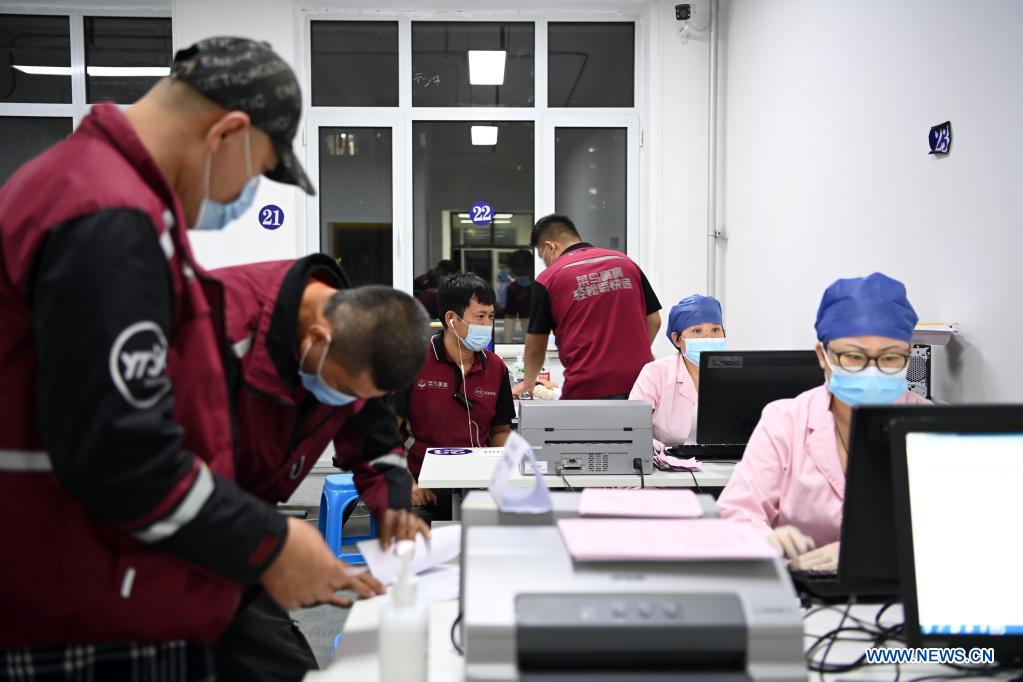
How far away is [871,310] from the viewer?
1.62 meters

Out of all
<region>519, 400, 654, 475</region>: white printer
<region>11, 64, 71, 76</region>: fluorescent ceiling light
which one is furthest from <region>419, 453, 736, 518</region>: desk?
<region>11, 64, 71, 76</region>: fluorescent ceiling light

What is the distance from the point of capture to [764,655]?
892 mm

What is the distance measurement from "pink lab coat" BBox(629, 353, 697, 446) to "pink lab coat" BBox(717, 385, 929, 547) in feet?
3.48

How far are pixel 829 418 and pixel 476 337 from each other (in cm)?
151

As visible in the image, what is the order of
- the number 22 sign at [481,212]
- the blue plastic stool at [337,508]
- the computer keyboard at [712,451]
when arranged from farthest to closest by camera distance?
the number 22 sign at [481,212] → the blue plastic stool at [337,508] → the computer keyboard at [712,451]

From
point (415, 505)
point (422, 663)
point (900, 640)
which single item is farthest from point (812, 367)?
point (422, 663)

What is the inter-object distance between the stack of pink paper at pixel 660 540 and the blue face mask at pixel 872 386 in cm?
69

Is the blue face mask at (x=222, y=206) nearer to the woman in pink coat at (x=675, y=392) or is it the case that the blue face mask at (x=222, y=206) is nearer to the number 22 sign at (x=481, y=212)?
the woman in pink coat at (x=675, y=392)

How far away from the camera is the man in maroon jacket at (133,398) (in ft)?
2.78

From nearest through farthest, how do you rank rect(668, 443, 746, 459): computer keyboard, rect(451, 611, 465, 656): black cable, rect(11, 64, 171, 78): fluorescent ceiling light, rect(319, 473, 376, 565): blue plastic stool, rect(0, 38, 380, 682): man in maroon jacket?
1. rect(0, 38, 380, 682): man in maroon jacket
2. rect(451, 611, 465, 656): black cable
3. rect(668, 443, 746, 459): computer keyboard
4. rect(319, 473, 376, 565): blue plastic stool
5. rect(11, 64, 171, 78): fluorescent ceiling light

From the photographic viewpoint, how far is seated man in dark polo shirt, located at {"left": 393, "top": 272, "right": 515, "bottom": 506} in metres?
2.94

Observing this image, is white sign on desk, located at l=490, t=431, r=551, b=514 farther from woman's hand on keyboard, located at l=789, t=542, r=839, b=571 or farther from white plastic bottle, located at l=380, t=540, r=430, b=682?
woman's hand on keyboard, located at l=789, t=542, r=839, b=571

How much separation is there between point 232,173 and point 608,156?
449 cm

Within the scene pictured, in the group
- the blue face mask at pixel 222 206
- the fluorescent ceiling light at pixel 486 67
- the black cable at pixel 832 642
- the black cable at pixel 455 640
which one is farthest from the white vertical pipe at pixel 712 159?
→ the blue face mask at pixel 222 206
